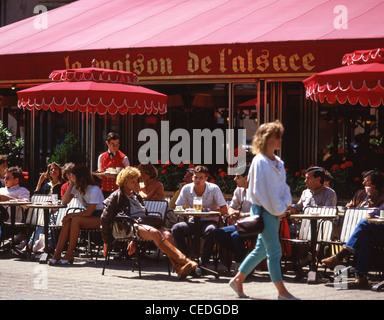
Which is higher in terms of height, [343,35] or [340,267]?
[343,35]

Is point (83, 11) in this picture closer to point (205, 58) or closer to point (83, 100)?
point (205, 58)

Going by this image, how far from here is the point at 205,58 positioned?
13.2 meters

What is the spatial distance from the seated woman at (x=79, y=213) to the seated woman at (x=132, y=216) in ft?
2.68

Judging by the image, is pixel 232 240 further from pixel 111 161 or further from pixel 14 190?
pixel 14 190

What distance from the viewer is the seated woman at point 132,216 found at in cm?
910

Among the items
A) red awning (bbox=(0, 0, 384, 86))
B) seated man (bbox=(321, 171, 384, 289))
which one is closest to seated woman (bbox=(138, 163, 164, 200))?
red awning (bbox=(0, 0, 384, 86))

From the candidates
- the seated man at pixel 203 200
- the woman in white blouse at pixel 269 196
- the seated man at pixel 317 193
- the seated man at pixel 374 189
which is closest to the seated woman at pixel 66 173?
the seated man at pixel 203 200

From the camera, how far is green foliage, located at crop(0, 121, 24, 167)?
1583 cm

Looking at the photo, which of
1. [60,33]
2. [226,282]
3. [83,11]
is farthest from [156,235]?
[83,11]

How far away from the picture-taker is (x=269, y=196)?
7219 mm

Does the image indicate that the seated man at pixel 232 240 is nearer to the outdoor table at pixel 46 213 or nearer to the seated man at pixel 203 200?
the seated man at pixel 203 200

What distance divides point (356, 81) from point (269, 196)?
9.84 feet

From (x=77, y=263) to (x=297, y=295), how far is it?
11.5 feet
